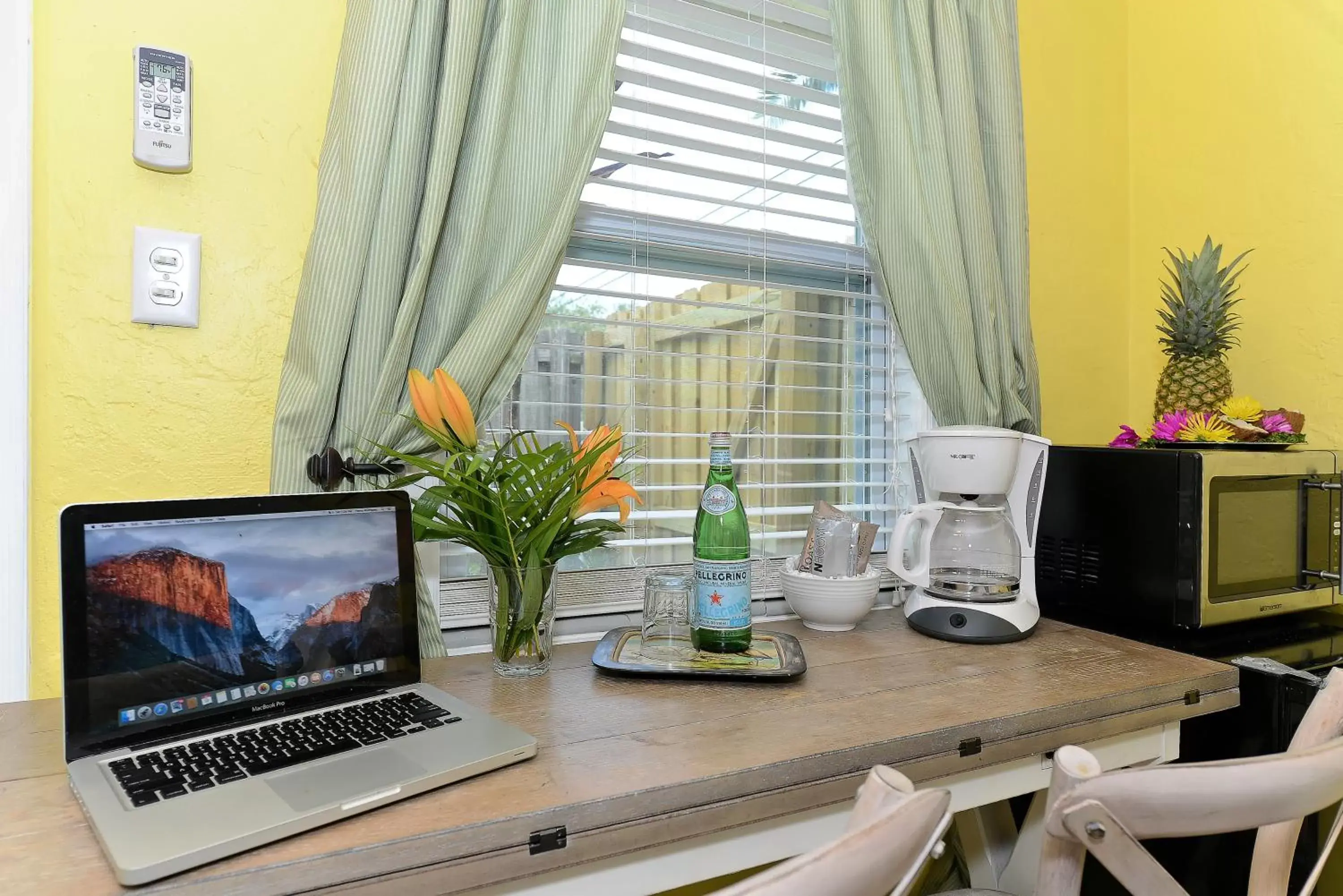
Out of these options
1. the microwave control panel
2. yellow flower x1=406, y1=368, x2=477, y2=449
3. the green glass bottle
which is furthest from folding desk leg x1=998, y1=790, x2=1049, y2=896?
the microwave control panel

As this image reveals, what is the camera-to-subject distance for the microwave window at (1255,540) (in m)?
1.41

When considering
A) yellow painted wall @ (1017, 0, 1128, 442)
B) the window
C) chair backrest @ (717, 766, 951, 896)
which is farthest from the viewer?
yellow painted wall @ (1017, 0, 1128, 442)

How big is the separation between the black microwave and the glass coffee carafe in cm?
18

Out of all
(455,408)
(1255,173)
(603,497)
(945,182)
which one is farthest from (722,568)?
(1255,173)

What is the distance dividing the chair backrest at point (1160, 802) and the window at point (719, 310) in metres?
0.90

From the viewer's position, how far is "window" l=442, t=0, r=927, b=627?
1.49m

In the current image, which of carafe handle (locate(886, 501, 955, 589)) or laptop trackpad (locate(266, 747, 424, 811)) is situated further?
carafe handle (locate(886, 501, 955, 589))

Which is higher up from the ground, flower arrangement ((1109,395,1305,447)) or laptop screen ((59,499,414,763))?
flower arrangement ((1109,395,1305,447))

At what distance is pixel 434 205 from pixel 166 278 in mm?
370

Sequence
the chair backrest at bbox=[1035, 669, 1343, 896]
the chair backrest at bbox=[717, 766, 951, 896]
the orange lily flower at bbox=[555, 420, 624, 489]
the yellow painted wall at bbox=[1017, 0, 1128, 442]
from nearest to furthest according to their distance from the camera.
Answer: the chair backrest at bbox=[717, 766, 951, 896] < the chair backrest at bbox=[1035, 669, 1343, 896] < the orange lily flower at bbox=[555, 420, 624, 489] < the yellow painted wall at bbox=[1017, 0, 1128, 442]

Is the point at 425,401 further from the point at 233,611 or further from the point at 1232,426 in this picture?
the point at 1232,426

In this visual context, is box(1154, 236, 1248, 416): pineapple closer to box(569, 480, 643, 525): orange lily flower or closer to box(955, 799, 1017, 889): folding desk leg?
box(955, 799, 1017, 889): folding desk leg

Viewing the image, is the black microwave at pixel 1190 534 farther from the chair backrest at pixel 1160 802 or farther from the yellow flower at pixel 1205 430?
the chair backrest at pixel 1160 802

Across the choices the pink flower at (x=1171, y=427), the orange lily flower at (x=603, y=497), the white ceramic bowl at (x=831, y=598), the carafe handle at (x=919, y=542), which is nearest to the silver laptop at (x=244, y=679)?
the orange lily flower at (x=603, y=497)
